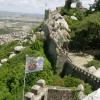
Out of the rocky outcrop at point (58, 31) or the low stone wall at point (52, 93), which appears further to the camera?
the rocky outcrop at point (58, 31)

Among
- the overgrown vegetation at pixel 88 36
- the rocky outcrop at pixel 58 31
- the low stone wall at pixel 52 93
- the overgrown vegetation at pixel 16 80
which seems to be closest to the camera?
the low stone wall at pixel 52 93

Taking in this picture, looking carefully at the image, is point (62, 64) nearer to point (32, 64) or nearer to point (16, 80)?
point (16, 80)

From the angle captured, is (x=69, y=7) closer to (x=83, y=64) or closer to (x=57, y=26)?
(x=57, y=26)

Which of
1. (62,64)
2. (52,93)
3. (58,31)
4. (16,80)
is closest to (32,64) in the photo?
(52,93)

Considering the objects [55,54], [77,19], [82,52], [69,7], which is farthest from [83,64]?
[69,7]

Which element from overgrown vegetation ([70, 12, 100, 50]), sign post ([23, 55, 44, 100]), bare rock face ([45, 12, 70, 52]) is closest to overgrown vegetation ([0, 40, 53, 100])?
bare rock face ([45, 12, 70, 52])

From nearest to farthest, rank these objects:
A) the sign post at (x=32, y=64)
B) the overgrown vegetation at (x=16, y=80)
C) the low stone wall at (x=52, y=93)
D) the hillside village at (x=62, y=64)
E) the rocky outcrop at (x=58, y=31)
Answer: the low stone wall at (x=52, y=93) < the sign post at (x=32, y=64) < the hillside village at (x=62, y=64) < the overgrown vegetation at (x=16, y=80) < the rocky outcrop at (x=58, y=31)

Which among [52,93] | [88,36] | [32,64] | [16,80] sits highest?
[32,64]

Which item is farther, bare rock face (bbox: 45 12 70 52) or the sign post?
bare rock face (bbox: 45 12 70 52)

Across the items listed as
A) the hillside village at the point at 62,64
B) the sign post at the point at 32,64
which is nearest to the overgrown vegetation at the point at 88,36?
the hillside village at the point at 62,64

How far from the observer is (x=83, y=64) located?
40438 mm

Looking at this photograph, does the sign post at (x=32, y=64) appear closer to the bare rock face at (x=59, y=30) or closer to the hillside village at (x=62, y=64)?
the hillside village at (x=62, y=64)

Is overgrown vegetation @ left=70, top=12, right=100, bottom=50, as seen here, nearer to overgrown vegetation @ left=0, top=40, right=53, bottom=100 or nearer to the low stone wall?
overgrown vegetation @ left=0, top=40, right=53, bottom=100

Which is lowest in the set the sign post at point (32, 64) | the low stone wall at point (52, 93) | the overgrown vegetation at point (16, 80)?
the overgrown vegetation at point (16, 80)
